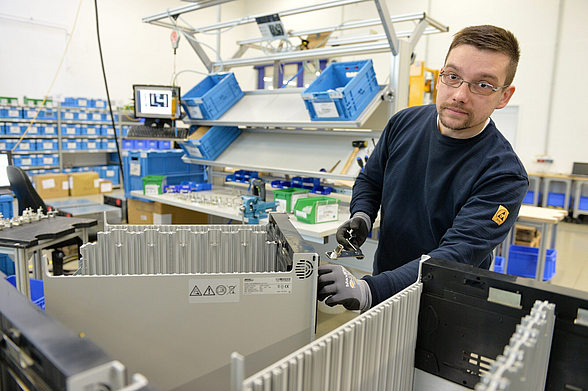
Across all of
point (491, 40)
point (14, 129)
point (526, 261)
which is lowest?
point (526, 261)

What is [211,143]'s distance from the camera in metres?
3.48

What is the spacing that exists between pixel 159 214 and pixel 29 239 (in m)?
1.66

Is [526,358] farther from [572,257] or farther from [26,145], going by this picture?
[26,145]

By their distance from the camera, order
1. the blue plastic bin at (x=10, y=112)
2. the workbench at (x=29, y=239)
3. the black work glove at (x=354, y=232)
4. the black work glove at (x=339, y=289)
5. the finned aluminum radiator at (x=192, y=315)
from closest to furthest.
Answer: the finned aluminum radiator at (x=192, y=315)
the black work glove at (x=339, y=289)
the black work glove at (x=354, y=232)
the workbench at (x=29, y=239)
the blue plastic bin at (x=10, y=112)

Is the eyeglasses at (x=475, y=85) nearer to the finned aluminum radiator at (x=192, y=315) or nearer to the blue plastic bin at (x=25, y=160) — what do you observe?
the finned aluminum radiator at (x=192, y=315)

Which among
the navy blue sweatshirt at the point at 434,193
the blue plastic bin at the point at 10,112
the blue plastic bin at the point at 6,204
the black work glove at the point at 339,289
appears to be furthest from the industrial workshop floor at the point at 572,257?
the blue plastic bin at the point at 10,112

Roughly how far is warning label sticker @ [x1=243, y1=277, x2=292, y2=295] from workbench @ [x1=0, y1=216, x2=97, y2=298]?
141 centimetres

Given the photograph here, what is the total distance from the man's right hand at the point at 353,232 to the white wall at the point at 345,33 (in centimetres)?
635

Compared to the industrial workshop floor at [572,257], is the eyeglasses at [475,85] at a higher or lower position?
higher

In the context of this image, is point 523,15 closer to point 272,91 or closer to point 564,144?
point 564,144

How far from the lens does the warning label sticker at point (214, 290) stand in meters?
0.62

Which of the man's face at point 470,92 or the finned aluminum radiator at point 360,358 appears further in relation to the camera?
the man's face at point 470,92

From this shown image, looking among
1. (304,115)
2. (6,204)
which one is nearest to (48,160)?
(6,204)

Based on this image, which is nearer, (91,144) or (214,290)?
(214,290)
